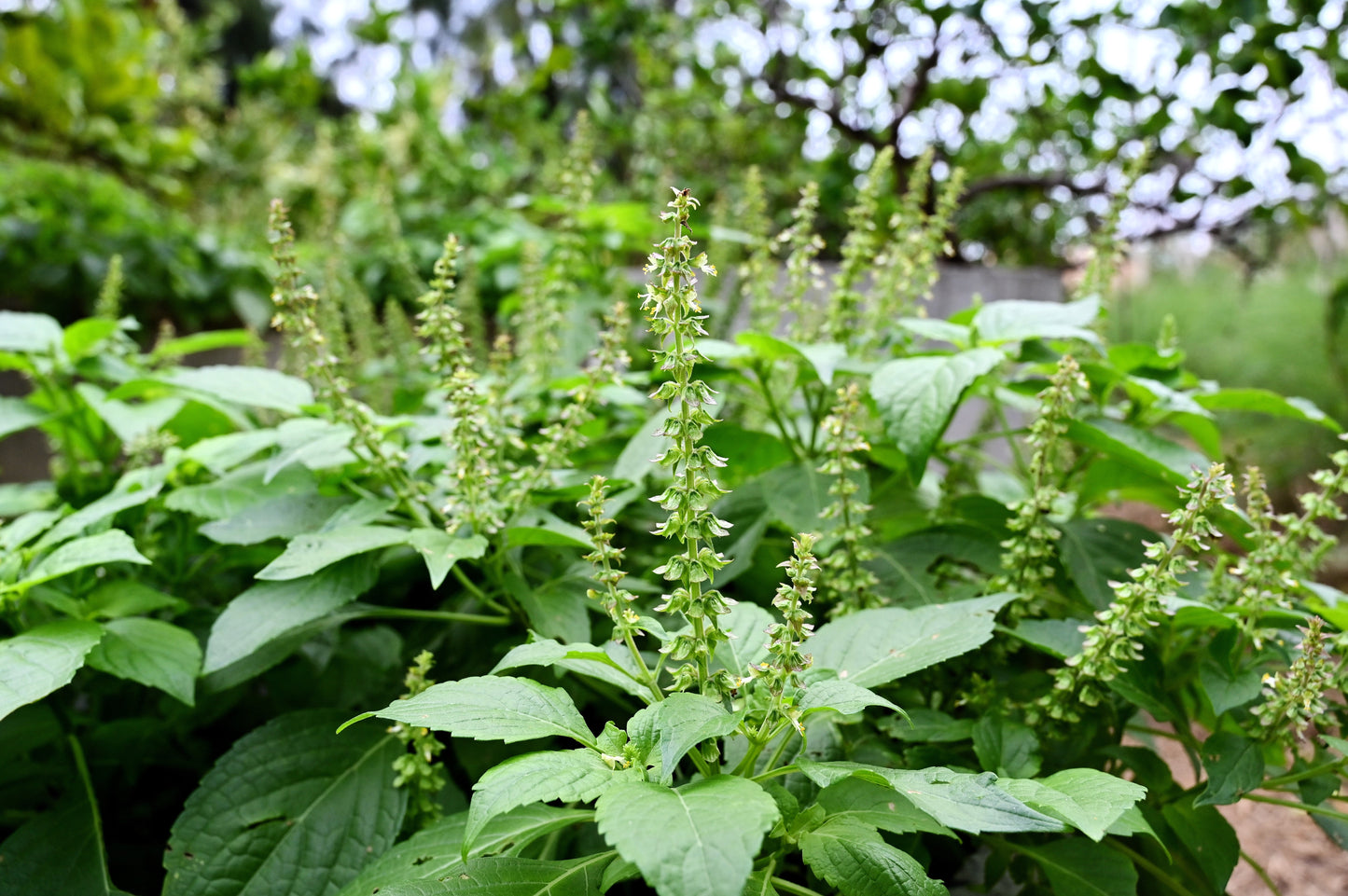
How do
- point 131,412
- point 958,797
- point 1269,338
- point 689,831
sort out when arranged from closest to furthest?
point 689,831
point 958,797
point 131,412
point 1269,338

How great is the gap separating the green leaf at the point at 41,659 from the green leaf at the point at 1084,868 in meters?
1.04

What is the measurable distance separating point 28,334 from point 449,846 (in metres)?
1.32

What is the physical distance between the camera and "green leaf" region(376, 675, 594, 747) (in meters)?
0.70

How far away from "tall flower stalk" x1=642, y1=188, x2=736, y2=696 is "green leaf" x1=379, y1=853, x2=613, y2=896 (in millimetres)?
246

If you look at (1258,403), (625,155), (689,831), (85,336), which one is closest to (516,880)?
(689,831)

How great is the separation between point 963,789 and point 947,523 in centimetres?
60

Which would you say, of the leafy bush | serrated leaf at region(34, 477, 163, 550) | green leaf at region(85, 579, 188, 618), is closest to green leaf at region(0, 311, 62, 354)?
the leafy bush

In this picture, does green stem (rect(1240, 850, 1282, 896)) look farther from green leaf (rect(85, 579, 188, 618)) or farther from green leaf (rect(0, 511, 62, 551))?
green leaf (rect(0, 511, 62, 551))

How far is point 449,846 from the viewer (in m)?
0.88

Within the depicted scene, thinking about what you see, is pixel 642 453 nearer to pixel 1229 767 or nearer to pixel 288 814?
pixel 288 814

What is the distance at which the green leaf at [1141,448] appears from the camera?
118 centimetres

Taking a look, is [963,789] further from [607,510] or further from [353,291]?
[353,291]

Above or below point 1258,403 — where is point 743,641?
below

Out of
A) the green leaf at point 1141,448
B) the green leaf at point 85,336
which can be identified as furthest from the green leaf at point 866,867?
the green leaf at point 85,336
